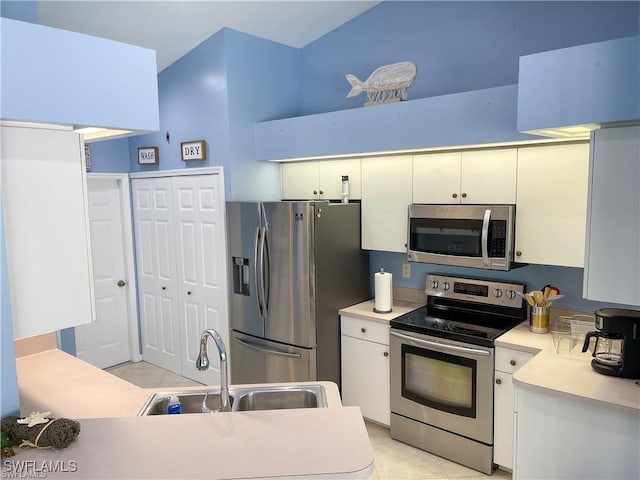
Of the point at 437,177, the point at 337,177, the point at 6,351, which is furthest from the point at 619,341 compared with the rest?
the point at 6,351

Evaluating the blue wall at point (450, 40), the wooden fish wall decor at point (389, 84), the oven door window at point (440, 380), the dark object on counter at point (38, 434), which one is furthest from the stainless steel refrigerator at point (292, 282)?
the dark object on counter at point (38, 434)

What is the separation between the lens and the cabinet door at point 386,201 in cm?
353

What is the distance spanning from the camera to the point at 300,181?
420 centimetres

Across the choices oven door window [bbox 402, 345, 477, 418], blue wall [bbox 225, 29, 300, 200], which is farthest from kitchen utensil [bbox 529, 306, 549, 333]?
blue wall [bbox 225, 29, 300, 200]

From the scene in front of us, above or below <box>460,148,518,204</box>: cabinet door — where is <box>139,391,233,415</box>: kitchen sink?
below

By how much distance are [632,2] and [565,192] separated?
3.76ft

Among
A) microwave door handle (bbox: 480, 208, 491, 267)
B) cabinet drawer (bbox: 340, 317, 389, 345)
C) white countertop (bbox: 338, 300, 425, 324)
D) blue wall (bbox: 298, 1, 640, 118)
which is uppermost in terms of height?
blue wall (bbox: 298, 1, 640, 118)

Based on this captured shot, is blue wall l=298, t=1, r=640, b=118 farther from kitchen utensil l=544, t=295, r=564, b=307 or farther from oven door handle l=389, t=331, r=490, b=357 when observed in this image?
oven door handle l=389, t=331, r=490, b=357

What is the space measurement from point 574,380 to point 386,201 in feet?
5.86

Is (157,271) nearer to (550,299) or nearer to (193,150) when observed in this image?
(193,150)

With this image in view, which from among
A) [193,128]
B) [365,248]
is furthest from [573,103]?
[193,128]

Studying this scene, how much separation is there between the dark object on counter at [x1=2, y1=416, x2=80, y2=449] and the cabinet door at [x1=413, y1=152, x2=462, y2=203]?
2568 millimetres

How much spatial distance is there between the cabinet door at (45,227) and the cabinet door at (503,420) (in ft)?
7.55

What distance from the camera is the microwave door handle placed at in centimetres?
304
